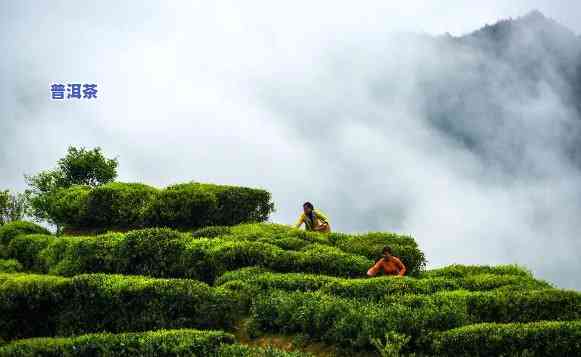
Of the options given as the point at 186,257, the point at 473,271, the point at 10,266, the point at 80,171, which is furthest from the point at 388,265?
the point at 80,171

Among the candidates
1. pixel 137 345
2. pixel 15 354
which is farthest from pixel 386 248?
pixel 15 354

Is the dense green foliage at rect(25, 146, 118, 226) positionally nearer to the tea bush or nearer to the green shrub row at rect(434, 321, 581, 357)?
the tea bush

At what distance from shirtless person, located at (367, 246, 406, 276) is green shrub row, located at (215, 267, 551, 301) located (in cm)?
129

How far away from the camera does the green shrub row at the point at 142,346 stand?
10625 mm

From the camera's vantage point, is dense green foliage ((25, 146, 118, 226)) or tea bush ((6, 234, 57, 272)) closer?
tea bush ((6, 234, 57, 272))

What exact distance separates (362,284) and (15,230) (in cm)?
1529

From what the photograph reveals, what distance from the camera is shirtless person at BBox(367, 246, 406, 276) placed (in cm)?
1571

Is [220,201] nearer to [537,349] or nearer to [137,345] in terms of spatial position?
[137,345]

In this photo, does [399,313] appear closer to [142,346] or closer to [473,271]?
[142,346]

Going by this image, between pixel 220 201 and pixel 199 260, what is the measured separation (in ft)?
16.9

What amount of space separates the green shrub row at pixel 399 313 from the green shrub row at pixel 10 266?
10.3 m

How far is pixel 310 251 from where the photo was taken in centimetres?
1653

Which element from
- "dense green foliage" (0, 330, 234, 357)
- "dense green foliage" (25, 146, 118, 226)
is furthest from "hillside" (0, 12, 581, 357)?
"dense green foliage" (25, 146, 118, 226)

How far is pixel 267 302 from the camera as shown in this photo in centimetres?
1265
